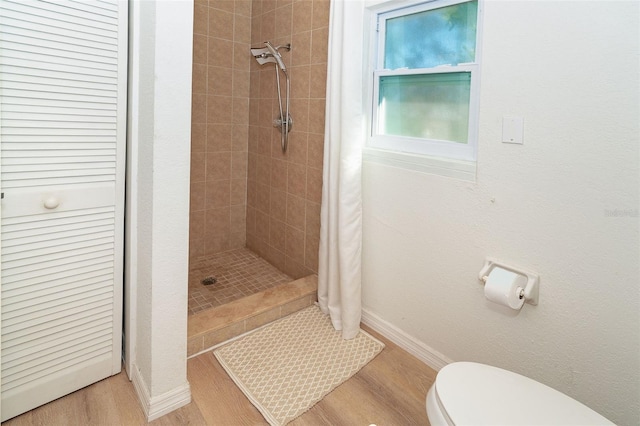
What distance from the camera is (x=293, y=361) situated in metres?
1.91

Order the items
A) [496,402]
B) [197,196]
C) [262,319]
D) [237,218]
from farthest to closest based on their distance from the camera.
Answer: [237,218], [197,196], [262,319], [496,402]

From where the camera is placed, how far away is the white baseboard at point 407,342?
1.90 meters

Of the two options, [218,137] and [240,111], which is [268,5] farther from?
[218,137]

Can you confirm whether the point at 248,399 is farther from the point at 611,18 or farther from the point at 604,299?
the point at 611,18

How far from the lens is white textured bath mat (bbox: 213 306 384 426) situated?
166 cm

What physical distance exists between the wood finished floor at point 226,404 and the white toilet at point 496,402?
0.50 meters

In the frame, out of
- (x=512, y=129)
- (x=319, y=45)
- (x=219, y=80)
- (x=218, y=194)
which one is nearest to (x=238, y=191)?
(x=218, y=194)

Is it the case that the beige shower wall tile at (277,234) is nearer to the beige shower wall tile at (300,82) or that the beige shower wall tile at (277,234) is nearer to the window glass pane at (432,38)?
the beige shower wall tile at (300,82)

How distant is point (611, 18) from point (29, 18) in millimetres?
1854

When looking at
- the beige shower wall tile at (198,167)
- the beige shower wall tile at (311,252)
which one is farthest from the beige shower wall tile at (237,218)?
the beige shower wall tile at (311,252)

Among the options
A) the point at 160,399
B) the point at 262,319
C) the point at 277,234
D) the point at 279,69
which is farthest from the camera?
the point at 277,234

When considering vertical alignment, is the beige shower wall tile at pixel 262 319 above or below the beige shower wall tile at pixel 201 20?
below

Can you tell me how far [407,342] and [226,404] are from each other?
0.92m

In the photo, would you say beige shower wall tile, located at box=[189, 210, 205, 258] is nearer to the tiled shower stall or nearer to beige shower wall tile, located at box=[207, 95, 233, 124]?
the tiled shower stall
